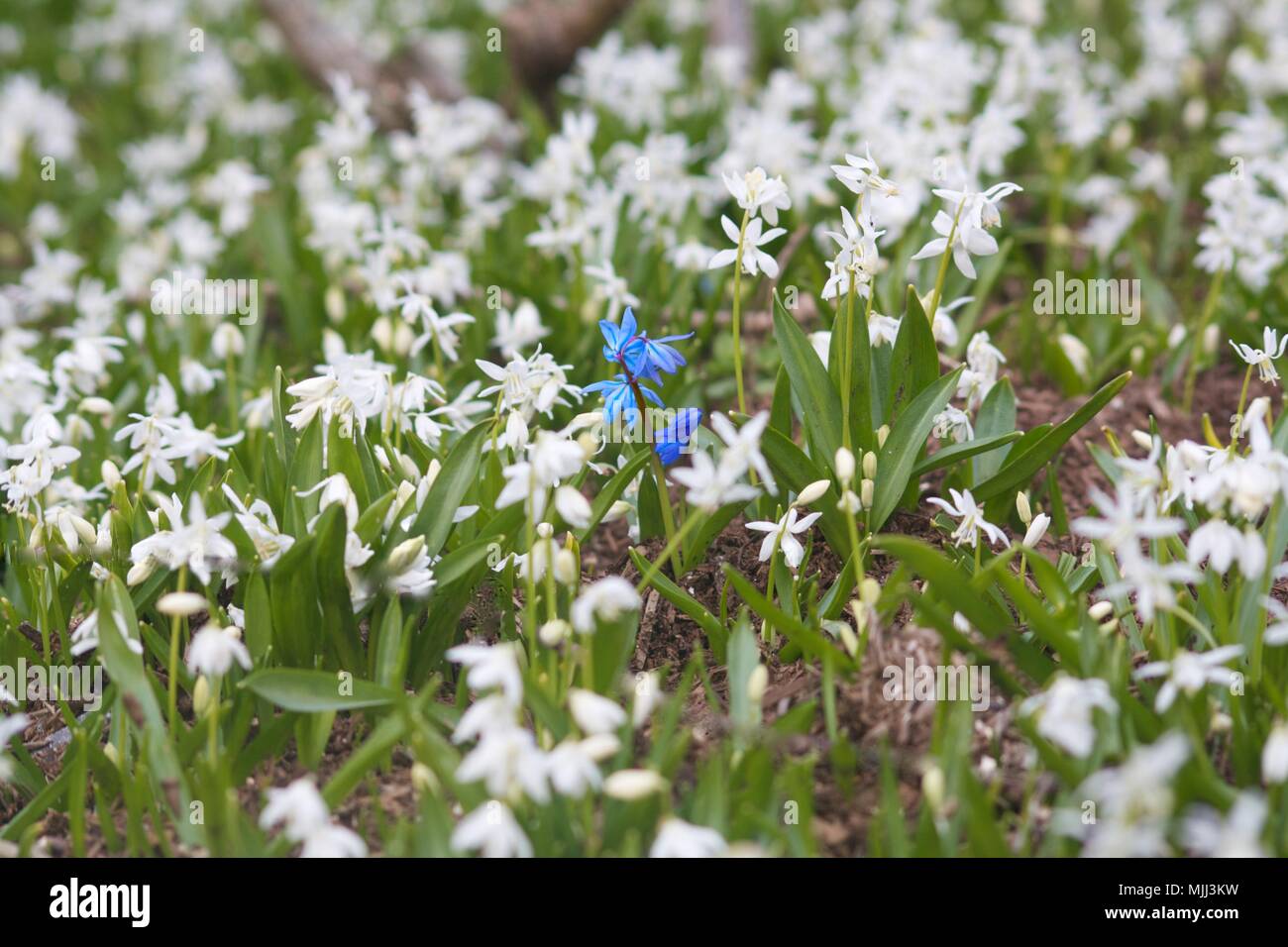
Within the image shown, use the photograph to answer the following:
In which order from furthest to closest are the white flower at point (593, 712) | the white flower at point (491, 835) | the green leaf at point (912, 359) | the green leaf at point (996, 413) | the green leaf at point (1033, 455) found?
the green leaf at point (996, 413)
the green leaf at point (912, 359)
the green leaf at point (1033, 455)
the white flower at point (593, 712)
the white flower at point (491, 835)

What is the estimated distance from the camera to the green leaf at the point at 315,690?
2.29m

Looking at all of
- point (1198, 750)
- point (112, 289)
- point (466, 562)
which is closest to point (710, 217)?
point (112, 289)

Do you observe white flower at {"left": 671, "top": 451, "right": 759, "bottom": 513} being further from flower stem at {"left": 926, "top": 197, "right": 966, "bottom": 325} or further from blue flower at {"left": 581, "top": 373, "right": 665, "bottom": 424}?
flower stem at {"left": 926, "top": 197, "right": 966, "bottom": 325}

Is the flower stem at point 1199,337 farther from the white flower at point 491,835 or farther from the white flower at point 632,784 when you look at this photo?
the white flower at point 491,835

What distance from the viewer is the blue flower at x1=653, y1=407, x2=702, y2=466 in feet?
8.44

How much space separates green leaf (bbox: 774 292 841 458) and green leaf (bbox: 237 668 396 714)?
3.49 feet

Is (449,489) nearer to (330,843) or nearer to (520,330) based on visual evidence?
(330,843)

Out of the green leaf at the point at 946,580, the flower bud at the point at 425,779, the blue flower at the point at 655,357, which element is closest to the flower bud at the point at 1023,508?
the green leaf at the point at 946,580

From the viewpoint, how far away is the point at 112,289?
471 cm

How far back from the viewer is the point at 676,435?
259cm

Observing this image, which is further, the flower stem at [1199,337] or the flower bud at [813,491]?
the flower stem at [1199,337]

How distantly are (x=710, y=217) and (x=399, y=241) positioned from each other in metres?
1.35

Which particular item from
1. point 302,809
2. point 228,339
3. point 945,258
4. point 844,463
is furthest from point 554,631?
point 228,339

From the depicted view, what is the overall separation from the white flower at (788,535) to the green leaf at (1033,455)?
46cm
